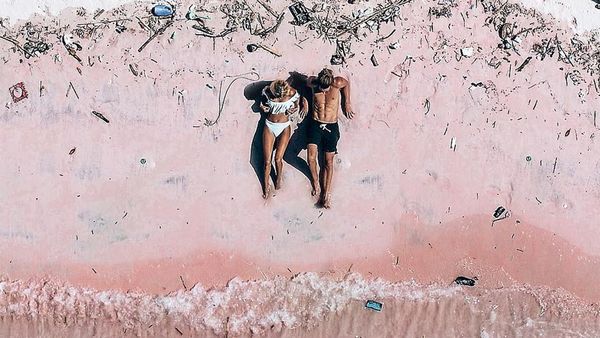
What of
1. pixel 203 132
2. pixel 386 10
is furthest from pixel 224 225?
pixel 386 10

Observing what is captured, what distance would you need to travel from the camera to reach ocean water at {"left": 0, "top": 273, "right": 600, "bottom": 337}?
6.74m

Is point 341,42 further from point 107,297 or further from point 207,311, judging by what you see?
point 107,297

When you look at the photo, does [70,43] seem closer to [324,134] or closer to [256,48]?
[256,48]

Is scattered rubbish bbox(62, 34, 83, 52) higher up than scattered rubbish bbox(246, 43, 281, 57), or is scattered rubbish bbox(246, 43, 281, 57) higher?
scattered rubbish bbox(246, 43, 281, 57)

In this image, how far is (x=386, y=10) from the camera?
→ 6.83 metres

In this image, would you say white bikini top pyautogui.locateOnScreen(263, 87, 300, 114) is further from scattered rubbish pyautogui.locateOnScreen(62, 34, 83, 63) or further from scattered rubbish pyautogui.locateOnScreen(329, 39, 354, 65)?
scattered rubbish pyautogui.locateOnScreen(62, 34, 83, 63)

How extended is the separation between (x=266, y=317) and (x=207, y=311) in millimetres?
648

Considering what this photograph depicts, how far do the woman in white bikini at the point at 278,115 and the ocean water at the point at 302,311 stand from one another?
1348mm

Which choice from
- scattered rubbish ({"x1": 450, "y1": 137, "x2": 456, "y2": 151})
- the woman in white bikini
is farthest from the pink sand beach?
the woman in white bikini

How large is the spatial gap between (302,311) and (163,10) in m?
3.63

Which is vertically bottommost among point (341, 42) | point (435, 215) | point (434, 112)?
point (435, 215)

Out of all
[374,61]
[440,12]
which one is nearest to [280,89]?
[374,61]

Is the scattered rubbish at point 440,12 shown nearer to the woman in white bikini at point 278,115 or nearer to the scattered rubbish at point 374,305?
the woman in white bikini at point 278,115

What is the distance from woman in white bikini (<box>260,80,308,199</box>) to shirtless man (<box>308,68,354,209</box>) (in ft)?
0.66
